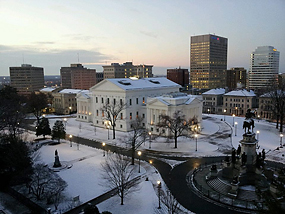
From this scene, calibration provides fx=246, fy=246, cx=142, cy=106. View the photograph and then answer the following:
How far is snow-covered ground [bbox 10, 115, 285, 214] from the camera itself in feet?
83.8

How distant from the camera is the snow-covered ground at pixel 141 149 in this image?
1006 inches

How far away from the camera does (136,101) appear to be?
64188 millimetres

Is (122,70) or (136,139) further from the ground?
(122,70)

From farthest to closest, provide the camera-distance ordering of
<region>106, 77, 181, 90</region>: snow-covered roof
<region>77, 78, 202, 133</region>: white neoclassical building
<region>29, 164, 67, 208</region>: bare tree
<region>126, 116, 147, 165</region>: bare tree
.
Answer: <region>106, 77, 181, 90</region>: snow-covered roof → <region>77, 78, 202, 133</region>: white neoclassical building → <region>126, 116, 147, 165</region>: bare tree → <region>29, 164, 67, 208</region>: bare tree

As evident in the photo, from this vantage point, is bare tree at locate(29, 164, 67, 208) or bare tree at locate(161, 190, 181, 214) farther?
bare tree at locate(29, 164, 67, 208)

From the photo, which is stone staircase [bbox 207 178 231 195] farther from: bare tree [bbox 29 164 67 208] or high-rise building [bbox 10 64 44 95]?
high-rise building [bbox 10 64 44 95]

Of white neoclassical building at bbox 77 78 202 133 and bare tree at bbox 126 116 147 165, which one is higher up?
white neoclassical building at bbox 77 78 202 133

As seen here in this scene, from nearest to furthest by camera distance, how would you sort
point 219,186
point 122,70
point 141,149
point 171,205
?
point 171,205 → point 219,186 → point 141,149 → point 122,70

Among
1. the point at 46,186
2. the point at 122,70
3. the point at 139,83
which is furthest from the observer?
the point at 122,70

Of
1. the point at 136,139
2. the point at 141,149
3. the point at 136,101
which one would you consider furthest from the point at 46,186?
the point at 136,101

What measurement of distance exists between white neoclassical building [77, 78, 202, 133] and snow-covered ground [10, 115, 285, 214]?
14.3 ft

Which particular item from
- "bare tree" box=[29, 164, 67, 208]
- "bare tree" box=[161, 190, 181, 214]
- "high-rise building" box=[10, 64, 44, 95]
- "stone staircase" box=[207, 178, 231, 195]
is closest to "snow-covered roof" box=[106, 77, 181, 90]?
"bare tree" box=[29, 164, 67, 208]

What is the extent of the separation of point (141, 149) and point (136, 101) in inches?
867

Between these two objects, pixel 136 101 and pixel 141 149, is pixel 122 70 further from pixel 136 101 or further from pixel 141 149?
pixel 141 149
